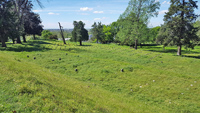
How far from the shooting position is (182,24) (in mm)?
27234

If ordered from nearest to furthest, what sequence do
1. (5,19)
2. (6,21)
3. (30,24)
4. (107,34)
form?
(6,21) → (5,19) → (30,24) → (107,34)

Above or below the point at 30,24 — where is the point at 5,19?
below

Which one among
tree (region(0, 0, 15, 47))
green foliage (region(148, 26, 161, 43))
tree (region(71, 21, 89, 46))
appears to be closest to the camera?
tree (region(0, 0, 15, 47))

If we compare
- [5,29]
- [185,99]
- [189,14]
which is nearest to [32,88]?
[185,99]

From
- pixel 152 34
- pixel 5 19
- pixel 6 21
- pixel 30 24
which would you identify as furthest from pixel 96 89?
pixel 30 24

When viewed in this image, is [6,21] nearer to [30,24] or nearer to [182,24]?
[30,24]

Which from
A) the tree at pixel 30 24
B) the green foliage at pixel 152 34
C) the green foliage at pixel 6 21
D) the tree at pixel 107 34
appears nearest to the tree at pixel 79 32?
the tree at pixel 30 24

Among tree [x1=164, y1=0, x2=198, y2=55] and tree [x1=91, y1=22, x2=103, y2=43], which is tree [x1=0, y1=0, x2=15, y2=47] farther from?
tree [x1=91, y1=22, x2=103, y2=43]

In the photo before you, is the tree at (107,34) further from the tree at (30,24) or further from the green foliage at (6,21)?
the green foliage at (6,21)

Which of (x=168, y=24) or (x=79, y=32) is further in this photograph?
(x=79, y=32)

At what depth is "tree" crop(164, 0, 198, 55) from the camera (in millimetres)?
27109

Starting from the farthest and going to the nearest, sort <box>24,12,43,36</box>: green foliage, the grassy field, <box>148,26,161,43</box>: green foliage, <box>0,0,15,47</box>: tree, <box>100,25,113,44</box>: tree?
<box>100,25,113,44</box>: tree, <box>24,12,43,36</box>: green foliage, <box>148,26,161,43</box>: green foliage, <box>0,0,15,47</box>: tree, the grassy field

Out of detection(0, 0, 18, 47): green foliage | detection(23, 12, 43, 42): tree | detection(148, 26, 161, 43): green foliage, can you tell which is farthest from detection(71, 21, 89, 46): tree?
detection(148, 26, 161, 43): green foliage

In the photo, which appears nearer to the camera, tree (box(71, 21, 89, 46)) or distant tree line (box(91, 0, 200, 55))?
distant tree line (box(91, 0, 200, 55))
